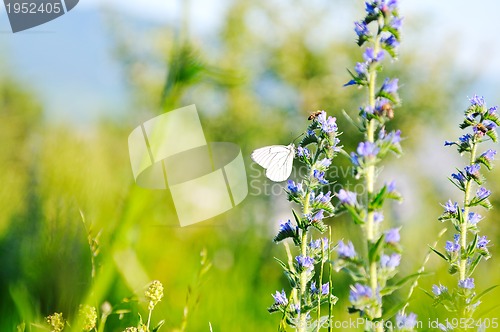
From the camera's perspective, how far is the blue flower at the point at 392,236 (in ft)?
4.97

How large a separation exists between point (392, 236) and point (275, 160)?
5.57 feet

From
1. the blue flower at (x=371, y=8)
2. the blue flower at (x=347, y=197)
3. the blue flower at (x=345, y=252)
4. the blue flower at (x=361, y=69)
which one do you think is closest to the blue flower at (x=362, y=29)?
the blue flower at (x=371, y=8)

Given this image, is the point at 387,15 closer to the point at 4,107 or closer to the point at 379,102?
the point at 379,102

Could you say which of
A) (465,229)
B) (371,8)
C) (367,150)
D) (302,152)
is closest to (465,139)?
(465,229)

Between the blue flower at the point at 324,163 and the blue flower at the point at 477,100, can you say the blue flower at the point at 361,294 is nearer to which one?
the blue flower at the point at 324,163

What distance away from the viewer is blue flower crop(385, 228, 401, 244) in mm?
1516

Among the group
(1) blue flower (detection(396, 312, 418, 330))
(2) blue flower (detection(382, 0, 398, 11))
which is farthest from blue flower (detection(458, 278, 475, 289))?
(2) blue flower (detection(382, 0, 398, 11))

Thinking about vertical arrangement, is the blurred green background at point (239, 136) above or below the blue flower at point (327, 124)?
below

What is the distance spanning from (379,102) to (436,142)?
49.9ft

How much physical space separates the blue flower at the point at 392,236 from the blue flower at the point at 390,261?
0.08 m

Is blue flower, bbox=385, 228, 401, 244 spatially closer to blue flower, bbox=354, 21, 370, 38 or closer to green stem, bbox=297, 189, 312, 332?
green stem, bbox=297, 189, 312, 332

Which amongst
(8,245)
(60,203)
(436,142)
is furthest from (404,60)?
(60,203)

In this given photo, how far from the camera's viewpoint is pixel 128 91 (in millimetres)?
20625

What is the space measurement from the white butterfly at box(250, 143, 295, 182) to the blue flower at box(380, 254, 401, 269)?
4.66 ft
